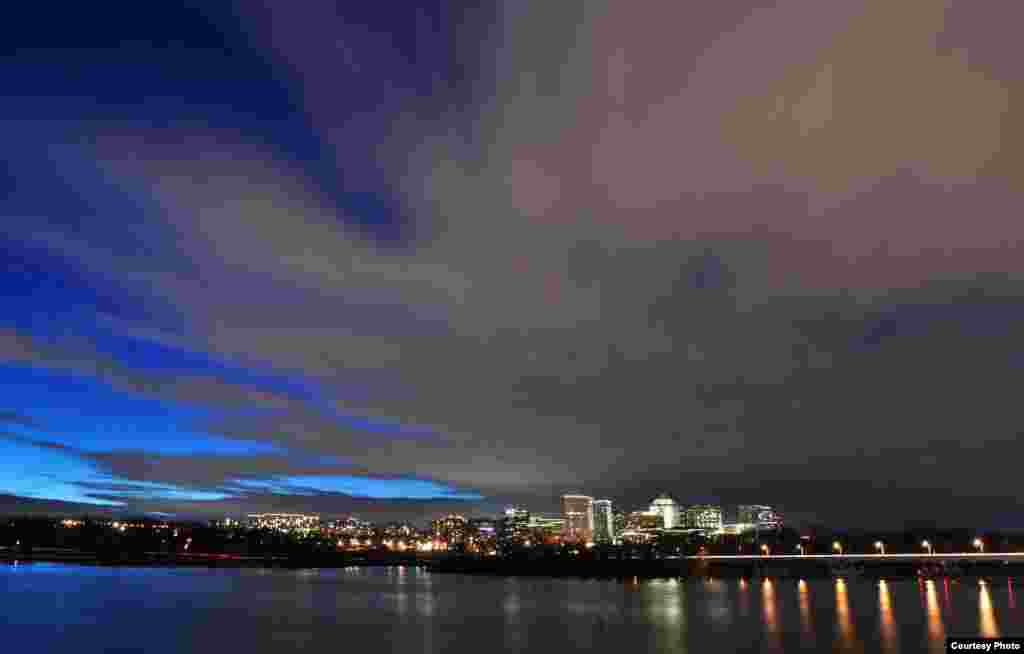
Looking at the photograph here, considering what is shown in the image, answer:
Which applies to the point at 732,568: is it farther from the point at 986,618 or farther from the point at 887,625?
the point at 887,625

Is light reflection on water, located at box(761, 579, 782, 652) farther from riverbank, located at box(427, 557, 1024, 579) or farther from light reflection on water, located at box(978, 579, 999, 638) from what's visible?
riverbank, located at box(427, 557, 1024, 579)

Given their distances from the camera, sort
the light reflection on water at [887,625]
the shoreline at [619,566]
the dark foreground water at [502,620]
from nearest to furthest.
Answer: the light reflection on water at [887,625] → the dark foreground water at [502,620] → the shoreline at [619,566]

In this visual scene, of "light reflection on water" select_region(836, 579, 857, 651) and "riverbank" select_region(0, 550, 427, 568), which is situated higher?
"light reflection on water" select_region(836, 579, 857, 651)

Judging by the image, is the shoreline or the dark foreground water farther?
the shoreline

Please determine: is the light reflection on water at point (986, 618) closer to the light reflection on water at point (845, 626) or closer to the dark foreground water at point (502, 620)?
the dark foreground water at point (502, 620)

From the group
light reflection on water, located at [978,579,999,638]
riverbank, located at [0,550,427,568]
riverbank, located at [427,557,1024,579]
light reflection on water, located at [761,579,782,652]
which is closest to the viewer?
light reflection on water, located at [761,579,782,652]

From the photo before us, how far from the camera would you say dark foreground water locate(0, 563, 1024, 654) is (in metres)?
39.4

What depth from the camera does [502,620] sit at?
5047 centimetres

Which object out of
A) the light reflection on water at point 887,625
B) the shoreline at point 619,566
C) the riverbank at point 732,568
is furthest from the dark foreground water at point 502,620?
the shoreline at point 619,566

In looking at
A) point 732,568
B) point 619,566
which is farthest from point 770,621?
point 732,568

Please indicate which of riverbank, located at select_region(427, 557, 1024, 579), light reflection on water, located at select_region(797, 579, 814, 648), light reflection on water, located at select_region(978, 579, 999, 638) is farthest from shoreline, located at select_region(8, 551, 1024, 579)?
light reflection on water, located at select_region(797, 579, 814, 648)

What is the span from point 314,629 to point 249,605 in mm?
19512

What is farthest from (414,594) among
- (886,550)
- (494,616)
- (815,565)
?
(886,550)

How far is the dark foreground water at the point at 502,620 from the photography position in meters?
39.4
